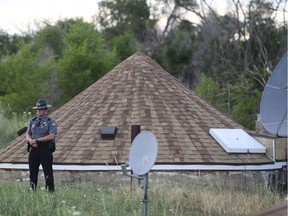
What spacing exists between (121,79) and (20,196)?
426 inches

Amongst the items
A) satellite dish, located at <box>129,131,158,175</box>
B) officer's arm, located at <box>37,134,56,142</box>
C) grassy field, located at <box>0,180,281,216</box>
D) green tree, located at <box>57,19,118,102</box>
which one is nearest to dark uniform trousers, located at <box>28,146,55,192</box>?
officer's arm, located at <box>37,134,56,142</box>

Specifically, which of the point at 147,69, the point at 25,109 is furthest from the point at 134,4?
the point at 147,69

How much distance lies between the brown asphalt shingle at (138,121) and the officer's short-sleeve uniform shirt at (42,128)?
4.82 m

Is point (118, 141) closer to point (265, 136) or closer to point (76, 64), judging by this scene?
point (265, 136)

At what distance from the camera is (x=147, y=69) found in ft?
69.7

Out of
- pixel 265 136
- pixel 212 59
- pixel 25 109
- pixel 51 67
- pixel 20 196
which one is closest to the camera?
pixel 20 196

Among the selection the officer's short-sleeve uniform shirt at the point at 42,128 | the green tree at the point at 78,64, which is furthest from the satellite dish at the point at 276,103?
the green tree at the point at 78,64

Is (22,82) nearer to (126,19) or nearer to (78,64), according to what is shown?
(78,64)

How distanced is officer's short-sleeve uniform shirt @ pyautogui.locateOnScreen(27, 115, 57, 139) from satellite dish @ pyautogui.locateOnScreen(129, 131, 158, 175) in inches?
126

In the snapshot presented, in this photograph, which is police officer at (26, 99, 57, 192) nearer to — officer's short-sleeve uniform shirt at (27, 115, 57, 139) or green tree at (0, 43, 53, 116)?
officer's short-sleeve uniform shirt at (27, 115, 57, 139)

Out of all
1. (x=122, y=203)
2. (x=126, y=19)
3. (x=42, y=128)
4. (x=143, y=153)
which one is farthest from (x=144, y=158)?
(x=126, y=19)

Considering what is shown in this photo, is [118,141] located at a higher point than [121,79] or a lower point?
lower

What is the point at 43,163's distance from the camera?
12.5m

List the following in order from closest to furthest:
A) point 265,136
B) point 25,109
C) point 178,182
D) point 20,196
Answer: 1. point 20,196
2. point 178,182
3. point 265,136
4. point 25,109
